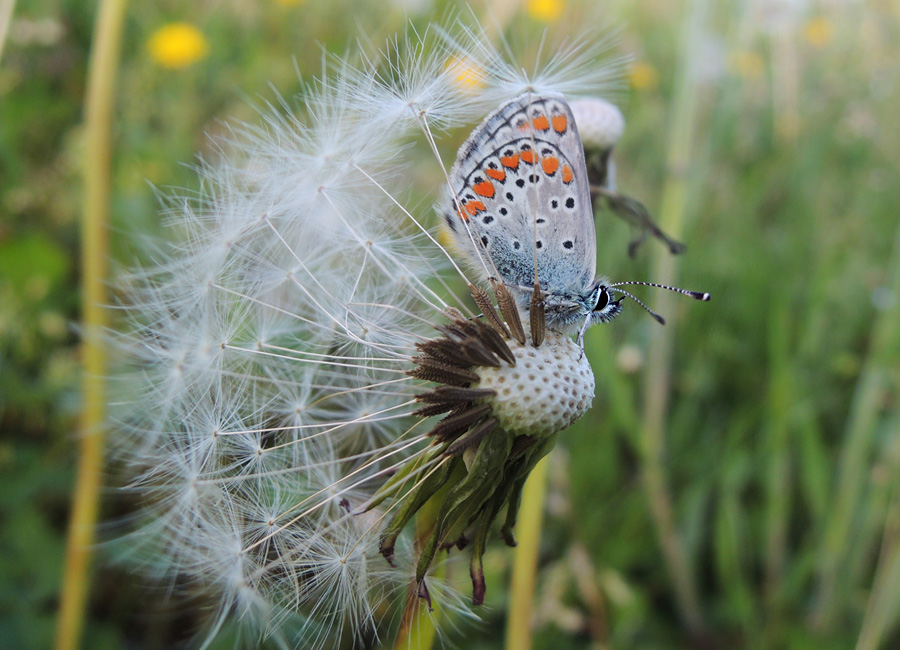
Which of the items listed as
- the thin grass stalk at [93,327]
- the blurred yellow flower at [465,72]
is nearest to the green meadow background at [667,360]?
the thin grass stalk at [93,327]

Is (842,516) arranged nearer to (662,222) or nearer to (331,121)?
(662,222)

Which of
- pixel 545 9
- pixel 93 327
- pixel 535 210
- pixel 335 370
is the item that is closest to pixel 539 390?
pixel 535 210

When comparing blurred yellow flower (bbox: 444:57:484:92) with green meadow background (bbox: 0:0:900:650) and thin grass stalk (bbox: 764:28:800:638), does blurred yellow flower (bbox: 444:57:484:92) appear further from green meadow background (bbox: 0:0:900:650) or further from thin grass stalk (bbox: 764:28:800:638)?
thin grass stalk (bbox: 764:28:800:638)

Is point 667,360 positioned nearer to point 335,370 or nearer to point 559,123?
point 335,370

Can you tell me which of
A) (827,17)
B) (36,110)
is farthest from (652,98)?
(36,110)

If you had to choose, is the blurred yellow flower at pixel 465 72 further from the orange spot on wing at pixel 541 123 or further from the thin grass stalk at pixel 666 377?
the thin grass stalk at pixel 666 377

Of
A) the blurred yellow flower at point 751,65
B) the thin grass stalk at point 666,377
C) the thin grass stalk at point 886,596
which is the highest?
the blurred yellow flower at point 751,65

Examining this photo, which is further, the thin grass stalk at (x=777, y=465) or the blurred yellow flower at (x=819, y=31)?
the blurred yellow flower at (x=819, y=31)
